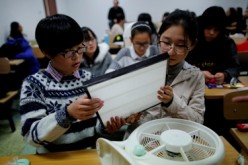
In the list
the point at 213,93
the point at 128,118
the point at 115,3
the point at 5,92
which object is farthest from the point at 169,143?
the point at 115,3

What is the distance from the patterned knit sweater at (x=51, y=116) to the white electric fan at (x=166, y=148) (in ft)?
0.73

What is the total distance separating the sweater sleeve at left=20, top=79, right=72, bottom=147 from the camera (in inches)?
33.1

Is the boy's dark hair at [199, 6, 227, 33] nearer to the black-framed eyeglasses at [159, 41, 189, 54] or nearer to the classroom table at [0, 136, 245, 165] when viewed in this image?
the black-framed eyeglasses at [159, 41, 189, 54]

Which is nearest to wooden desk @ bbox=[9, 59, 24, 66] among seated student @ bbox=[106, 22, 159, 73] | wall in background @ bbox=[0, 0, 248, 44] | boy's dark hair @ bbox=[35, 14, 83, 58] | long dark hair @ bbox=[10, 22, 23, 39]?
long dark hair @ bbox=[10, 22, 23, 39]

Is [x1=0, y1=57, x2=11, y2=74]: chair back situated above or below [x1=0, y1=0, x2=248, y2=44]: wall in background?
below

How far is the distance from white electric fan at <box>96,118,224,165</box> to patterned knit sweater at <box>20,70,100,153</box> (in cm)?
22

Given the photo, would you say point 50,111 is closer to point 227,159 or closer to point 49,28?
point 49,28

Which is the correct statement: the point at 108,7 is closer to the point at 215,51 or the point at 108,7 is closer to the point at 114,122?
the point at 215,51

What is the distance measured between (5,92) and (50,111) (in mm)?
2366

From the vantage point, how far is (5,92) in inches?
117

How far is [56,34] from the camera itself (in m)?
0.93

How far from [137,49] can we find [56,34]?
1.48m

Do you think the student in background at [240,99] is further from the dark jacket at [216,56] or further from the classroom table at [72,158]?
the dark jacket at [216,56]

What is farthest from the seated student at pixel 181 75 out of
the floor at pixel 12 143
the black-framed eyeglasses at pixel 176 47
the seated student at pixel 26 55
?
the seated student at pixel 26 55
